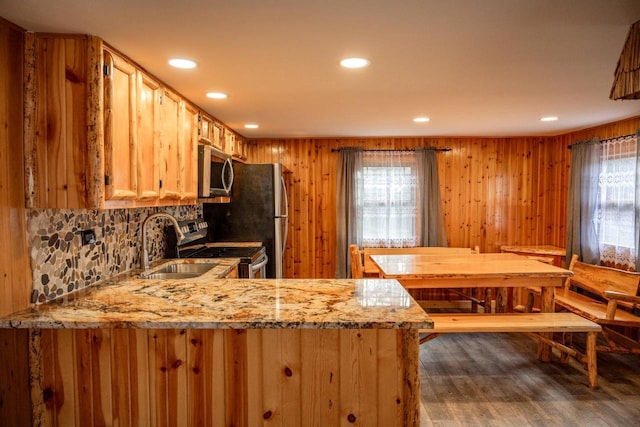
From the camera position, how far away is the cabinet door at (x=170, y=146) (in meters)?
2.54

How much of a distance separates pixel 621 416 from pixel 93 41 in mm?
3704

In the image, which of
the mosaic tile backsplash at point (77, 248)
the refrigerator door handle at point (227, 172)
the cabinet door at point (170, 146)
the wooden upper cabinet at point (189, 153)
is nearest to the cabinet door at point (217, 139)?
the refrigerator door handle at point (227, 172)

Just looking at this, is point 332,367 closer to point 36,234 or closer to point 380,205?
point 36,234

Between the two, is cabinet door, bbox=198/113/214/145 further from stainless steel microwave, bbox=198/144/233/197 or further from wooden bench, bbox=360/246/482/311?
wooden bench, bbox=360/246/482/311

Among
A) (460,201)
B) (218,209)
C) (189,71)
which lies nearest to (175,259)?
(218,209)

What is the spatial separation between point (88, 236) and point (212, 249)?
1544mm

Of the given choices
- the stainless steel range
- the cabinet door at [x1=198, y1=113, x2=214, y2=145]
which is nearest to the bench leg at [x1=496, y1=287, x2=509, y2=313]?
the stainless steel range

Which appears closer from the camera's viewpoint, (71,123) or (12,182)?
(12,182)

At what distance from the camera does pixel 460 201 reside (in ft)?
17.4

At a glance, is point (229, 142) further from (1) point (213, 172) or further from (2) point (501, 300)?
(2) point (501, 300)

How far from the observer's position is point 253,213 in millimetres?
4254

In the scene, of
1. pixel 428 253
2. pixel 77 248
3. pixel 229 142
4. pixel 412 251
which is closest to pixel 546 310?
pixel 428 253

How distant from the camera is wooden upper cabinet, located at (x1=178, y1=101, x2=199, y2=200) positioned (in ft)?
9.48

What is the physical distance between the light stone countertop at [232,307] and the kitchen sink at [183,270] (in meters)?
0.64
